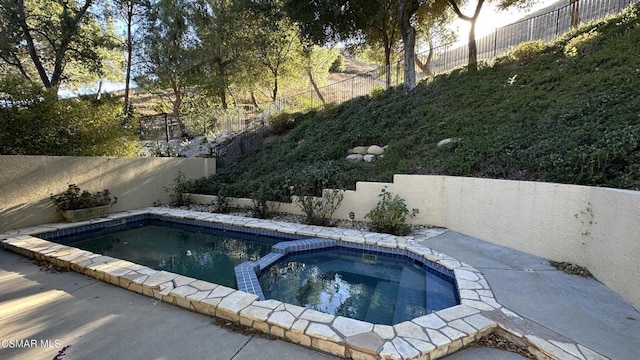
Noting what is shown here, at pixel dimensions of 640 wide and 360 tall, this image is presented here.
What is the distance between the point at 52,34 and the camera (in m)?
9.57

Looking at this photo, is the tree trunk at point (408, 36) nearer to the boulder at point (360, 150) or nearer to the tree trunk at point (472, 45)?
the tree trunk at point (472, 45)

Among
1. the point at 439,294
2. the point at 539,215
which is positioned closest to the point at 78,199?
the point at 439,294

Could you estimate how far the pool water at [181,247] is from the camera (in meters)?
4.27

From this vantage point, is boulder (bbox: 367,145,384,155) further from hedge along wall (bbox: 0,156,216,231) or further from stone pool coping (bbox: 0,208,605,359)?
hedge along wall (bbox: 0,156,216,231)

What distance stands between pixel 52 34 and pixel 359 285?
12.8 m

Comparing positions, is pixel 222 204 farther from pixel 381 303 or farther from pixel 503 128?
pixel 503 128

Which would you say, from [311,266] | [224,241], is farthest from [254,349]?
[224,241]

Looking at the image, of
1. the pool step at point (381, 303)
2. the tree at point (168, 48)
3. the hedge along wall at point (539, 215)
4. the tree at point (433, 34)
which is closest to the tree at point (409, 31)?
the tree at point (433, 34)

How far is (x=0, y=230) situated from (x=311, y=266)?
18.4 ft

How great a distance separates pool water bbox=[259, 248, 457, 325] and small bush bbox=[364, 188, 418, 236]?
27.6 inches

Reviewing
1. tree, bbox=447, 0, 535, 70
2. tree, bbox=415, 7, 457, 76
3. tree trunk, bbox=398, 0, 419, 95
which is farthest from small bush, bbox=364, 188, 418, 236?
tree, bbox=415, 7, 457, 76

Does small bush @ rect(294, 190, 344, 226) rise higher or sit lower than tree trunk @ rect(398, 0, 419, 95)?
lower

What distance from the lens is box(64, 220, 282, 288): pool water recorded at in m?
4.27

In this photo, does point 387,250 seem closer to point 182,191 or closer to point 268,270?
point 268,270
